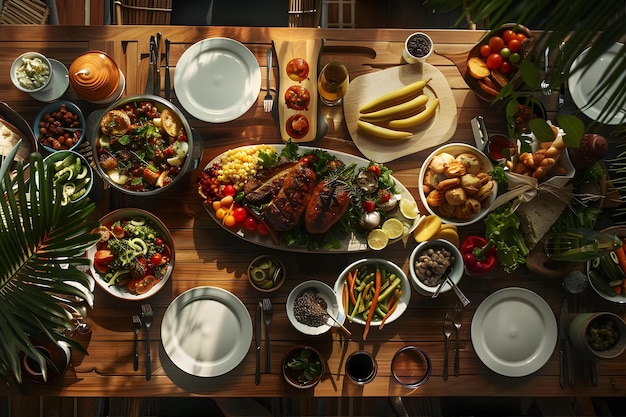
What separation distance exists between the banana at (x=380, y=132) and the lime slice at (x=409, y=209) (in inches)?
12.3

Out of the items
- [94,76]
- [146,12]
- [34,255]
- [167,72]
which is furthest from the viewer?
[146,12]

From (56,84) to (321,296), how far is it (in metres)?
1.62

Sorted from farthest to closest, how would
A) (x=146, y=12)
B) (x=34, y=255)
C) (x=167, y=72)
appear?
(x=146, y=12), (x=167, y=72), (x=34, y=255)

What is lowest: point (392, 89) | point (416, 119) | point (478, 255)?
point (478, 255)

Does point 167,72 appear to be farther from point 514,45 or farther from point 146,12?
point 514,45

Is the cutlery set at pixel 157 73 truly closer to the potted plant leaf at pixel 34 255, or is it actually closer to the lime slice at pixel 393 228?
the potted plant leaf at pixel 34 255

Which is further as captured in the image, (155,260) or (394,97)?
(394,97)

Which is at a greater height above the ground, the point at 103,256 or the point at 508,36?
the point at 508,36

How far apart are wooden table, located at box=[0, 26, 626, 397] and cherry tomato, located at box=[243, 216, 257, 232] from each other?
0.39ft

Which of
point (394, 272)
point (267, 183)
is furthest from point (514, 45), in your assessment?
point (267, 183)

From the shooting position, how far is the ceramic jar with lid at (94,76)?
258cm

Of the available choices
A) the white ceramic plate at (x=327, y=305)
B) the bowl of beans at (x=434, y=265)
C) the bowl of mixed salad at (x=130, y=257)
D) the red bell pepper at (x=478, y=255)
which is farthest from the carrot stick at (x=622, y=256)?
the bowl of mixed salad at (x=130, y=257)

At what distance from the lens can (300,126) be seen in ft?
8.91

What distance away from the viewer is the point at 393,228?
8.81 feet
